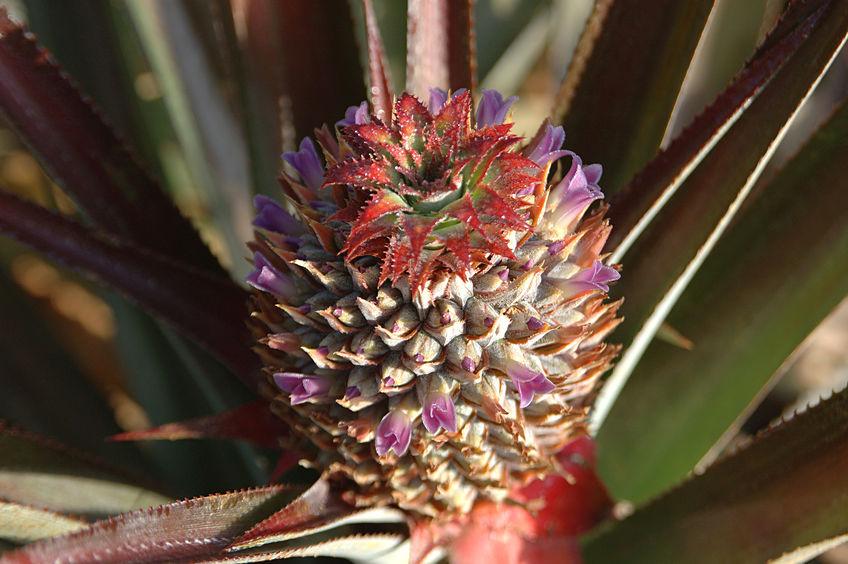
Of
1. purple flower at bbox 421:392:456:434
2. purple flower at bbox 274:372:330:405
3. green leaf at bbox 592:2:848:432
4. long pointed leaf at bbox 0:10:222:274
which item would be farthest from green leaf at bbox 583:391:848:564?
long pointed leaf at bbox 0:10:222:274

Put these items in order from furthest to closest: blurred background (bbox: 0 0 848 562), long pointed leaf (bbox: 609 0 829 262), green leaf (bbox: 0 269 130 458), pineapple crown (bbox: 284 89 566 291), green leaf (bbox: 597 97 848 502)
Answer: green leaf (bbox: 0 269 130 458) < blurred background (bbox: 0 0 848 562) < green leaf (bbox: 597 97 848 502) < long pointed leaf (bbox: 609 0 829 262) < pineapple crown (bbox: 284 89 566 291)

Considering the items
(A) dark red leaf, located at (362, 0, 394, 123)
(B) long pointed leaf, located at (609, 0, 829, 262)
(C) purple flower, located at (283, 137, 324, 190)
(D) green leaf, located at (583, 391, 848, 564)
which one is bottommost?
(D) green leaf, located at (583, 391, 848, 564)

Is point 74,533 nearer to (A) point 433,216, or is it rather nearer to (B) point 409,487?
(B) point 409,487

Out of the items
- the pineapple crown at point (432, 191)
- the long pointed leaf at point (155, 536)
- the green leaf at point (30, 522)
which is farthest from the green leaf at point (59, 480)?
the pineapple crown at point (432, 191)

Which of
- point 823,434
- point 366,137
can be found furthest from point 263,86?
point 823,434

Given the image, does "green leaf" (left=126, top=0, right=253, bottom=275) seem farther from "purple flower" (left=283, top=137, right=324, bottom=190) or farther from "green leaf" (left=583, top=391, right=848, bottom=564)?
"green leaf" (left=583, top=391, right=848, bottom=564)

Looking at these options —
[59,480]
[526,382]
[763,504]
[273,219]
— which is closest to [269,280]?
[273,219]

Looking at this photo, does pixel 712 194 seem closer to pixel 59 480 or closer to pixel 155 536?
pixel 155 536

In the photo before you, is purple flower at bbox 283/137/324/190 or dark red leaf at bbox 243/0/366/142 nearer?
purple flower at bbox 283/137/324/190
